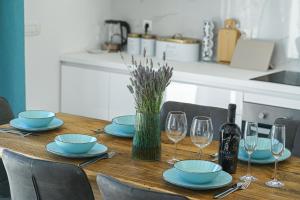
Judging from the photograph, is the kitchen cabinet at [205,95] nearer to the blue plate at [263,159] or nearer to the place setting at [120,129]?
the place setting at [120,129]

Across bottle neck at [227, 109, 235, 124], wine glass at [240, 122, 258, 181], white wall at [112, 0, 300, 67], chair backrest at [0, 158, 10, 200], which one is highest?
white wall at [112, 0, 300, 67]

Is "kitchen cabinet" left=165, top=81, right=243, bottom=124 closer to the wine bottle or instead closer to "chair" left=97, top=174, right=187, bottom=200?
the wine bottle

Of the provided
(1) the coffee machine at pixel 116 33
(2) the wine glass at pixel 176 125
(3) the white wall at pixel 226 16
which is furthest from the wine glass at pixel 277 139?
(1) the coffee machine at pixel 116 33

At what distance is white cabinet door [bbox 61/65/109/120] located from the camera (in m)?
4.48

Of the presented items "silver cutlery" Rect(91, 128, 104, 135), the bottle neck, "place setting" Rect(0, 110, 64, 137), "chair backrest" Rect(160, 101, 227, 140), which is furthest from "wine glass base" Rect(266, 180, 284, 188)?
"place setting" Rect(0, 110, 64, 137)

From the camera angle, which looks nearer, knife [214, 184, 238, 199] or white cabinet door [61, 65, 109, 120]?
knife [214, 184, 238, 199]

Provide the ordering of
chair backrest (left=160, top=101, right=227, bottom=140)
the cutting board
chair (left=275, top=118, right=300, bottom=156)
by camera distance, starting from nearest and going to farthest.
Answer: chair (left=275, top=118, right=300, bottom=156), chair backrest (left=160, top=101, right=227, bottom=140), the cutting board

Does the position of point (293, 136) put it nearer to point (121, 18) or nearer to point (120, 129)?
point (120, 129)

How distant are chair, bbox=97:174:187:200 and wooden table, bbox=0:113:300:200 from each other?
0.28m

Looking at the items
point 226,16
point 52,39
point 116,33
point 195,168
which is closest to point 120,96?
point 52,39

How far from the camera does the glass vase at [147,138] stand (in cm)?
250

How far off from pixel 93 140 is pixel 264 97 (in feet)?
4.89

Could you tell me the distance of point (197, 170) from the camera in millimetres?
2312

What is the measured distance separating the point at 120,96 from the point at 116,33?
2.79ft
